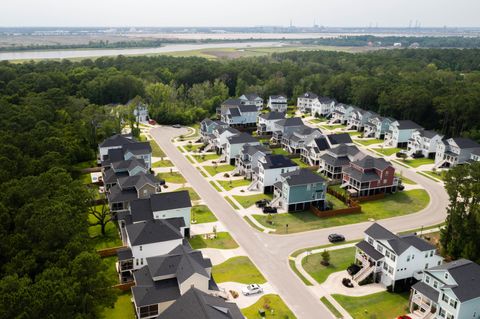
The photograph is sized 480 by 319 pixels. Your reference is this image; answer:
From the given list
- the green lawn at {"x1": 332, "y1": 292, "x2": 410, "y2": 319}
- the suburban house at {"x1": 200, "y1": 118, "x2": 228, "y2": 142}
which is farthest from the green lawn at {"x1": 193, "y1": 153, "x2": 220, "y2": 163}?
the green lawn at {"x1": 332, "y1": 292, "x2": 410, "y2": 319}

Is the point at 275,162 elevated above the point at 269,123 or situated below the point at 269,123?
above

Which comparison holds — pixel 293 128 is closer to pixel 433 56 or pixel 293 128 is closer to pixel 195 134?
pixel 195 134

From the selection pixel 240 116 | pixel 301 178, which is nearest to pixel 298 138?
pixel 240 116

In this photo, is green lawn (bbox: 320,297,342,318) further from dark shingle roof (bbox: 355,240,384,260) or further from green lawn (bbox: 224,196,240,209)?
green lawn (bbox: 224,196,240,209)

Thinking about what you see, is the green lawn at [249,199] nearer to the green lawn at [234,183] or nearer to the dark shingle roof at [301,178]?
the green lawn at [234,183]

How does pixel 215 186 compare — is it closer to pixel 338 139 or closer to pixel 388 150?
pixel 338 139

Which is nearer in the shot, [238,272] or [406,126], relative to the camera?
[238,272]
